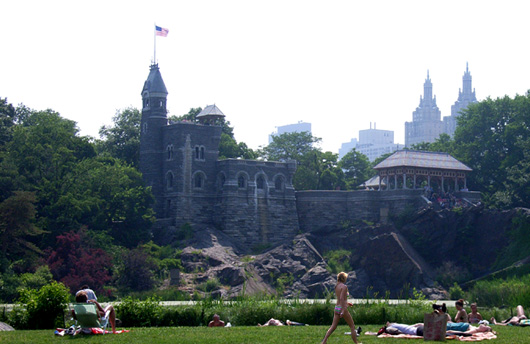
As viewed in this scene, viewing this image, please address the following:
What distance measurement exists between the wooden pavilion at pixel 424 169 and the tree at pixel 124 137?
74.3 ft

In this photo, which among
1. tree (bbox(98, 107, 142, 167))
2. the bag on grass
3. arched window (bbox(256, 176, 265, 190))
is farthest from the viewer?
tree (bbox(98, 107, 142, 167))

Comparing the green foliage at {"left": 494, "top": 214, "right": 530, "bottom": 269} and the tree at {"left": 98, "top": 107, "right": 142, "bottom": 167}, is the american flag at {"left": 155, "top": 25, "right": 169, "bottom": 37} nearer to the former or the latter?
the tree at {"left": 98, "top": 107, "right": 142, "bottom": 167}

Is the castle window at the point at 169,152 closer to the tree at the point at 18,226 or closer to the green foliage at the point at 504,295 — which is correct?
the tree at the point at 18,226

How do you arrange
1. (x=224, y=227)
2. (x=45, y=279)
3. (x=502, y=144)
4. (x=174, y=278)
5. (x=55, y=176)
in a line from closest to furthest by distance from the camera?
1. (x=45, y=279)
2. (x=174, y=278)
3. (x=55, y=176)
4. (x=224, y=227)
5. (x=502, y=144)

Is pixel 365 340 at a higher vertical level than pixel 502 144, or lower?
lower

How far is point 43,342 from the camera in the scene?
66.0 ft

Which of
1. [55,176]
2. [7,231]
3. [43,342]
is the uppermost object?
[55,176]

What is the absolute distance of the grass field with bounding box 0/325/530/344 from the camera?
65.9 feet

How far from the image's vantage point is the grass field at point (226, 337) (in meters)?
20.1

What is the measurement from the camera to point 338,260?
191 ft

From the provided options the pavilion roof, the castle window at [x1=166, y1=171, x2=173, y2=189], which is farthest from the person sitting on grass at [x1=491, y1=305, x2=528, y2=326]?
the castle window at [x1=166, y1=171, x2=173, y2=189]

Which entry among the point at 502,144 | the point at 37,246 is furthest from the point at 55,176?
the point at 502,144

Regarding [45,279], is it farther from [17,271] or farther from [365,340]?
[365,340]

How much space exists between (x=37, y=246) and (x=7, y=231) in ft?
16.2
